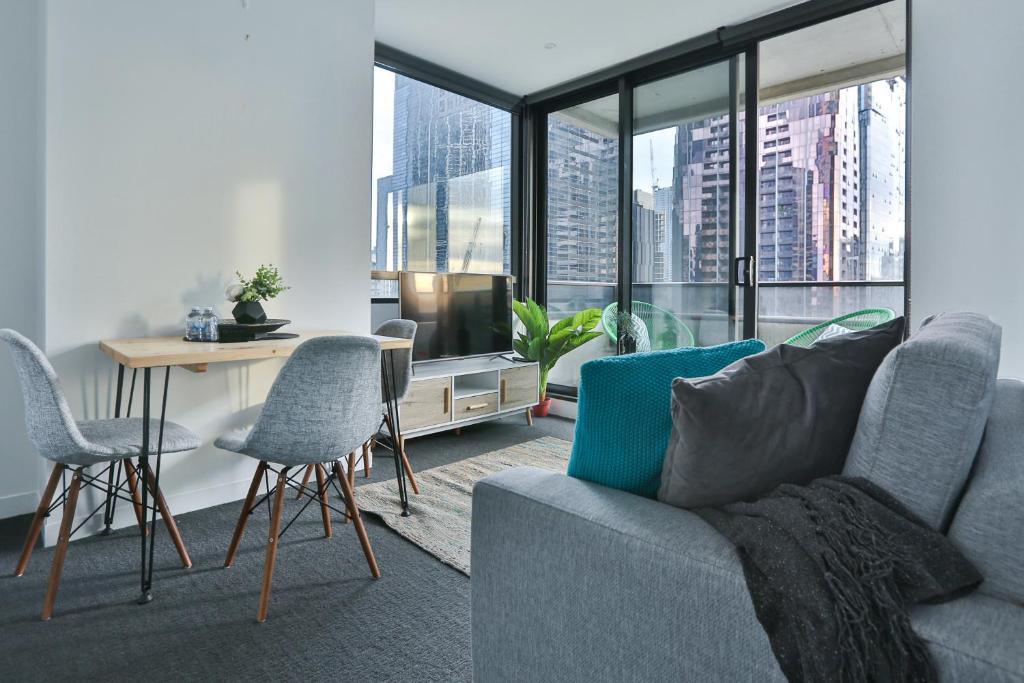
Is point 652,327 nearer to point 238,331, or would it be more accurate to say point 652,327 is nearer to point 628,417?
point 238,331

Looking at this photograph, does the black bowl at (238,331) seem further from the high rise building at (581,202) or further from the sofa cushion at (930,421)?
the high rise building at (581,202)

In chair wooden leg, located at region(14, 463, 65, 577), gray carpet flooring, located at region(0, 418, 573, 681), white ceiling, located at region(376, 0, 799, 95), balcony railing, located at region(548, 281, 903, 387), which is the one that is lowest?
gray carpet flooring, located at region(0, 418, 573, 681)

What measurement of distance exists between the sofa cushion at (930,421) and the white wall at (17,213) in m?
2.89

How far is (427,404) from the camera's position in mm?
3639

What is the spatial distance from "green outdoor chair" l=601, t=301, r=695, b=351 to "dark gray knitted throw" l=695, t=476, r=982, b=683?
130 inches

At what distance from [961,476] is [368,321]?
2883 mm

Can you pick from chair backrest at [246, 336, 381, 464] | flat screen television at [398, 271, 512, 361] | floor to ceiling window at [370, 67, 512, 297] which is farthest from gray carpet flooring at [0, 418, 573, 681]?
floor to ceiling window at [370, 67, 512, 297]

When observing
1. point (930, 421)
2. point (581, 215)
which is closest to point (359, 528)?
point (930, 421)

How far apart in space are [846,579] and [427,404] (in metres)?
2.99

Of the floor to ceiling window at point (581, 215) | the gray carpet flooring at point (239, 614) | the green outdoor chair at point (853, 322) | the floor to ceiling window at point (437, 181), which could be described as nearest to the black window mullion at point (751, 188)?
the green outdoor chair at point (853, 322)

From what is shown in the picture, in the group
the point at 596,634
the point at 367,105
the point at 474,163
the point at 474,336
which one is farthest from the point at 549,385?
the point at 596,634

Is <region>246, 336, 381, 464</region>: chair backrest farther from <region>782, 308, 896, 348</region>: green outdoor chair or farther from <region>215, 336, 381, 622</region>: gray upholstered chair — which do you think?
<region>782, 308, 896, 348</region>: green outdoor chair

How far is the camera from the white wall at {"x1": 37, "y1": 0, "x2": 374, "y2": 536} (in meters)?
2.36

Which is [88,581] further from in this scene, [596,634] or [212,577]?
[596,634]
